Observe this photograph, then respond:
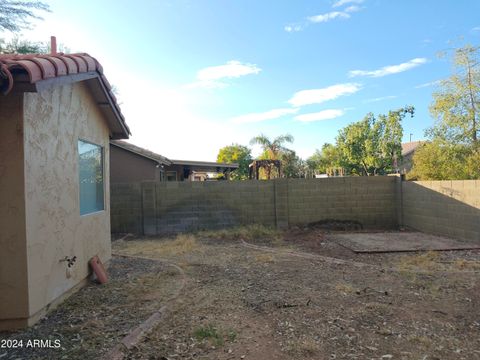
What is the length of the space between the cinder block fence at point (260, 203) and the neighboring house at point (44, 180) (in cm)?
569

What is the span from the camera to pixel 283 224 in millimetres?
11805

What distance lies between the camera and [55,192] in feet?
14.4

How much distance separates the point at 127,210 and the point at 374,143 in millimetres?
19199

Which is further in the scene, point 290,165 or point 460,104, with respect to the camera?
point 290,165

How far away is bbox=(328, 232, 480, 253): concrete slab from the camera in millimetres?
8094

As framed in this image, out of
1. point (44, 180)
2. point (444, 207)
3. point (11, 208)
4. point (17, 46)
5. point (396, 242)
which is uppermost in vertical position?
point (17, 46)

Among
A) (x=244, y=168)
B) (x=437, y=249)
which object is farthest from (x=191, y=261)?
(x=244, y=168)

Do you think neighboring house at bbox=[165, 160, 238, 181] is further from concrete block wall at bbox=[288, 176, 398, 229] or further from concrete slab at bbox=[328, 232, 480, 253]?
concrete slab at bbox=[328, 232, 480, 253]

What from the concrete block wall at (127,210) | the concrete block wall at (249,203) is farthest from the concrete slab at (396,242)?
the concrete block wall at (127,210)

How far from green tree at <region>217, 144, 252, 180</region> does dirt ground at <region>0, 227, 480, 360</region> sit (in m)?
30.1

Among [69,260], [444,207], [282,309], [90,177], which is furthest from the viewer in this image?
[444,207]

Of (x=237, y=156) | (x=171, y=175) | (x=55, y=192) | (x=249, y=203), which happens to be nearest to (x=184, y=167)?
(x=171, y=175)

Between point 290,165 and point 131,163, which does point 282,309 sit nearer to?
point 131,163

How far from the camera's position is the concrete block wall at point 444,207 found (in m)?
8.71
